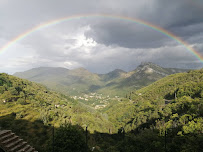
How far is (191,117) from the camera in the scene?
166 feet

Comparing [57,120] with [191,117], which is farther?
[57,120]

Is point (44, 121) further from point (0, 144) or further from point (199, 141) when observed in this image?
point (199, 141)

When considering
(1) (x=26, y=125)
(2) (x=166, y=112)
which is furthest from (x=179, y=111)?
(1) (x=26, y=125)

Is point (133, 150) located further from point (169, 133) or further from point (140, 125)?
point (140, 125)

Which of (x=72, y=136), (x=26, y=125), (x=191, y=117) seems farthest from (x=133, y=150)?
(x=26, y=125)

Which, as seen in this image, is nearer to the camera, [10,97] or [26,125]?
[26,125]

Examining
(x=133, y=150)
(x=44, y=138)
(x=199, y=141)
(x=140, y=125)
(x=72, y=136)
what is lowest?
(x=140, y=125)

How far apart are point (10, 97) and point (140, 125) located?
92.1 m

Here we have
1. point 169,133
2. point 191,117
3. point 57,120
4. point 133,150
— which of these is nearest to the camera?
point 133,150

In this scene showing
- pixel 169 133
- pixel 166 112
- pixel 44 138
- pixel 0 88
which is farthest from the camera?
pixel 166 112

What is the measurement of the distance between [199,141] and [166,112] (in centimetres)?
5920

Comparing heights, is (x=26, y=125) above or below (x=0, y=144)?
below

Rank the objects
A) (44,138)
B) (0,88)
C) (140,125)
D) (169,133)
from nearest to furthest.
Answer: (44,138) → (169,133) → (0,88) → (140,125)

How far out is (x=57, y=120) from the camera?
6259 cm
